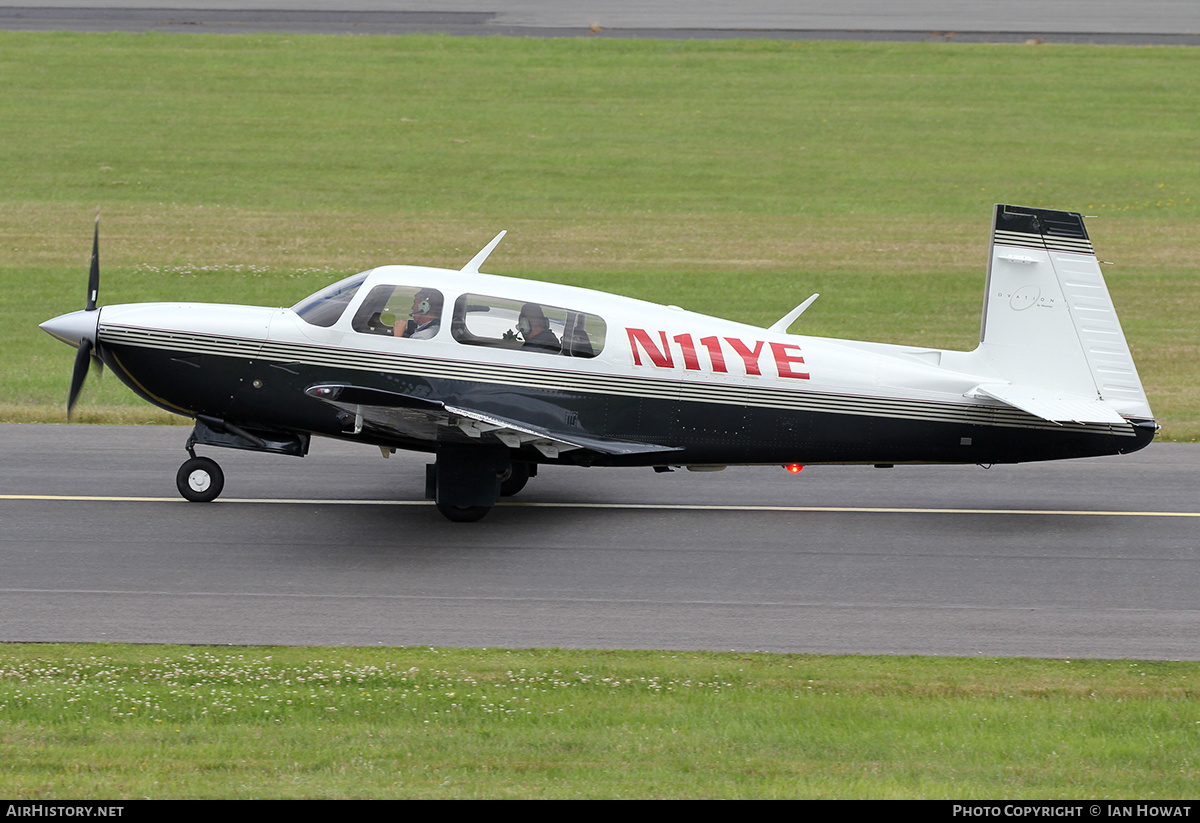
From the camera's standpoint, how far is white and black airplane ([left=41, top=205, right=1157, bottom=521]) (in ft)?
42.9

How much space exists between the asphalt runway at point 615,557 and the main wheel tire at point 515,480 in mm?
223

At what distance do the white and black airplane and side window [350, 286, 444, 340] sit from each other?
0.5 inches

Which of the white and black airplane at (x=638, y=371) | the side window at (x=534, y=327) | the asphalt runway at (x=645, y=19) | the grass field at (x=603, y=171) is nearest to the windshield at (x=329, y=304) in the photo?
the white and black airplane at (x=638, y=371)

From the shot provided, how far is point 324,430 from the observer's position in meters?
13.4

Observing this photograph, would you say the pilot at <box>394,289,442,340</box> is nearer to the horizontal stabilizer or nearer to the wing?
the wing

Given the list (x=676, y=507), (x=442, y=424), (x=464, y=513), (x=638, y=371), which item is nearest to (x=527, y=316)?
(x=638, y=371)

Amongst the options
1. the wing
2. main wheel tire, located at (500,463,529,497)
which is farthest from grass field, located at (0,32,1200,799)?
main wheel tire, located at (500,463,529,497)

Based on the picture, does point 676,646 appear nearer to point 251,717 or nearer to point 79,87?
point 251,717

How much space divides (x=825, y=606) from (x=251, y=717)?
4846mm

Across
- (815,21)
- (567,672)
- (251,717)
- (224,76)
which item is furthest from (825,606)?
(815,21)

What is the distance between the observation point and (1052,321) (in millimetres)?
13125

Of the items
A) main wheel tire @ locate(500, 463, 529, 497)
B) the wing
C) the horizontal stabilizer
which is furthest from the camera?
main wheel tire @ locate(500, 463, 529, 497)

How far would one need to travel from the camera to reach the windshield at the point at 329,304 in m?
13.2

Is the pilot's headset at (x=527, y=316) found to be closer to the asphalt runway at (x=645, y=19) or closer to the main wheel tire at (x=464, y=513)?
the main wheel tire at (x=464, y=513)
